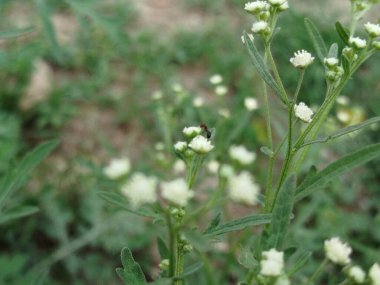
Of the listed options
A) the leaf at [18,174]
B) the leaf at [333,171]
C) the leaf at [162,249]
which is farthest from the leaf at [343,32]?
the leaf at [18,174]

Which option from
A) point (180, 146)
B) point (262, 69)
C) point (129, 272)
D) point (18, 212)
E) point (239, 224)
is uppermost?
point (262, 69)

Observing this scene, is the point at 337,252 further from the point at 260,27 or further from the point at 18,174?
the point at 18,174

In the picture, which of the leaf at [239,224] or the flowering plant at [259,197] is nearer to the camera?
the flowering plant at [259,197]

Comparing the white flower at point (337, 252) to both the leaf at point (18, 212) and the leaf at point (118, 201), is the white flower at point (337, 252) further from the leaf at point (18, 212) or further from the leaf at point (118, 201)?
the leaf at point (18, 212)

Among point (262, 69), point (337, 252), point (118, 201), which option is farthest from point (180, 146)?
point (337, 252)

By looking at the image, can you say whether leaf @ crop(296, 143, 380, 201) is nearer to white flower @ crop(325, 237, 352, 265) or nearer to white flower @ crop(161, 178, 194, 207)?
white flower @ crop(325, 237, 352, 265)

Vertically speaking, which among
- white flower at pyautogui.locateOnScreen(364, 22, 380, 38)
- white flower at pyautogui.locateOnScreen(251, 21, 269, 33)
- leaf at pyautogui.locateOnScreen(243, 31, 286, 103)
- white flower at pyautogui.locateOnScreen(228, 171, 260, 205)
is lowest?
white flower at pyautogui.locateOnScreen(228, 171, 260, 205)

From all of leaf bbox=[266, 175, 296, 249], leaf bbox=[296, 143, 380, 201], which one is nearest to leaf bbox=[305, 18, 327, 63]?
leaf bbox=[296, 143, 380, 201]
